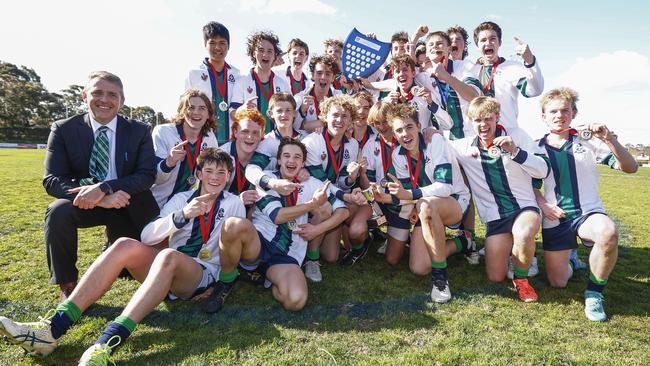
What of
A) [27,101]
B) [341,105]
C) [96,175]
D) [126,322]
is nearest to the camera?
[126,322]

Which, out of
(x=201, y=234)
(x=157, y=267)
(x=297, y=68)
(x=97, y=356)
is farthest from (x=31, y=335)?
(x=297, y=68)

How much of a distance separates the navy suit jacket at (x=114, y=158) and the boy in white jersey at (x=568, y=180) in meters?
4.12

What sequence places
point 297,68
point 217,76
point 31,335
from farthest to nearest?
point 297,68
point 217,76
point 31,335

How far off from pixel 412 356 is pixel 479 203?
2341 millimetres

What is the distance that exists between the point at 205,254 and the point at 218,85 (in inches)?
120

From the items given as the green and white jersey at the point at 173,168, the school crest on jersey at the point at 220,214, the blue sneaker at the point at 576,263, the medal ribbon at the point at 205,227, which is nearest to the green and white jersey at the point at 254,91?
the green and white jersey at the point at 173,168

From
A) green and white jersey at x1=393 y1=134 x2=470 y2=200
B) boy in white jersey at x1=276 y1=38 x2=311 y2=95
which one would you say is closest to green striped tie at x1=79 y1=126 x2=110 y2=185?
green and white jersey at x1=393 y1=134 x2=470 y2=200

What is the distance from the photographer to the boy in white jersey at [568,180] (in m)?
3.80

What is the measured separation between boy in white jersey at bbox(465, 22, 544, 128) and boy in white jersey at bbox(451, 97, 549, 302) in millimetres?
771

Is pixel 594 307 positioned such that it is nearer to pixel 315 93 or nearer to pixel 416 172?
pixel 416 172

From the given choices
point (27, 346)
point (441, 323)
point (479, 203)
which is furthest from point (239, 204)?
point (479, 203)

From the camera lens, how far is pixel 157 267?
9.48ft

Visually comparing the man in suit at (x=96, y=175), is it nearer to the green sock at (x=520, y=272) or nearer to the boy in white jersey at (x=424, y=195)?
the boy in white jersey at (x=424, y=195)

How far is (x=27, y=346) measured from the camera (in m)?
2.53
